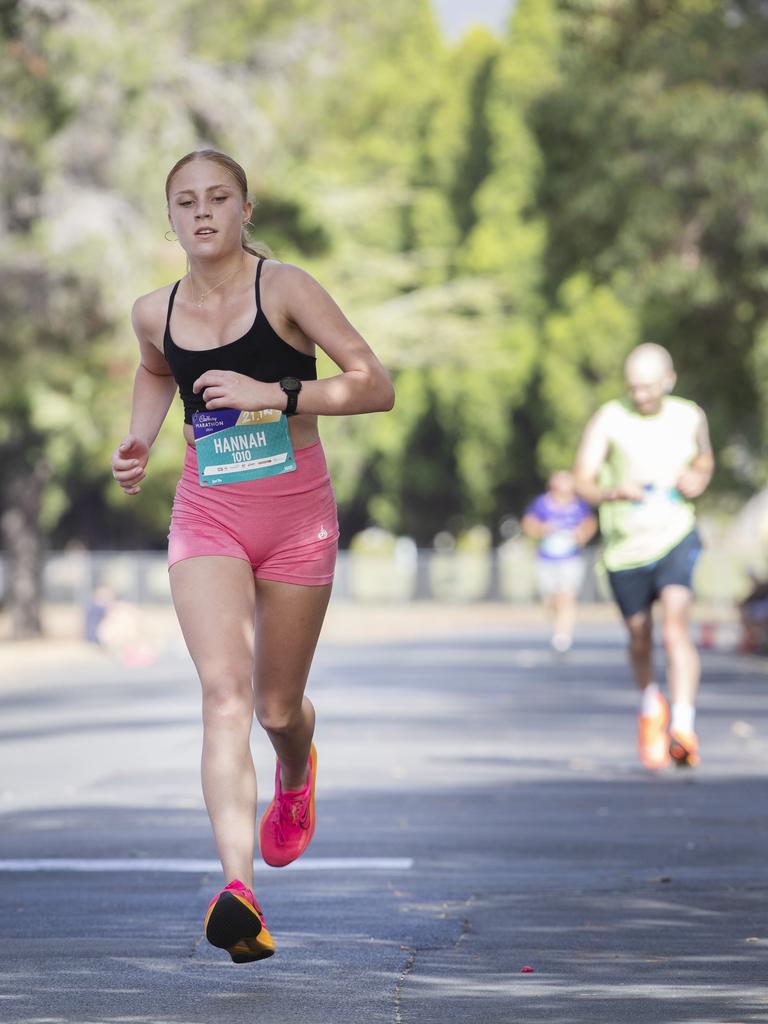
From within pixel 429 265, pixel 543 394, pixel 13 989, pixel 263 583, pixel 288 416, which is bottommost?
pixel 13 989

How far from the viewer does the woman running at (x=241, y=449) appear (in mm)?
5668

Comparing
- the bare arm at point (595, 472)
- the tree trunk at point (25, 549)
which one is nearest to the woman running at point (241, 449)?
the bare arm at point (595, 472)

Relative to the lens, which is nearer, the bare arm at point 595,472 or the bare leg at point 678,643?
the bare arm at point 595,472

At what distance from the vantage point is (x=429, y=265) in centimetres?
5569

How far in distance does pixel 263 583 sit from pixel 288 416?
466mm

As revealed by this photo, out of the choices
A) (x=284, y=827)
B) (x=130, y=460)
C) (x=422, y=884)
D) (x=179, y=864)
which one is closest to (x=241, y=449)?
(x=130, y=460)

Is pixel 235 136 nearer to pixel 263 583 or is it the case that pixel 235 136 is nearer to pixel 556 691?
pixel 556 691

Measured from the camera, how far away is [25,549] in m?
33.8

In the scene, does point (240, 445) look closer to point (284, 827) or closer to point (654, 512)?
point (284, 827)

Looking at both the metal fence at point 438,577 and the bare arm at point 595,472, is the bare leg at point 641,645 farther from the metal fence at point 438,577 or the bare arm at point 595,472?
the metal fence at point 438,577

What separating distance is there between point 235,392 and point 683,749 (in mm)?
5261

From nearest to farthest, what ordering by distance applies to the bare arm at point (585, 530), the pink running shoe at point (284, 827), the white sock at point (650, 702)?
the pink running shoe at point (284, 827) < the white sock at point (650, 702) < the bare arm at point (585, 530)

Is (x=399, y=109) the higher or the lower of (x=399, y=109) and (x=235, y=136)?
the higher

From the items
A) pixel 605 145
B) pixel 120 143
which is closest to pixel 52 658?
pixel 120 143
